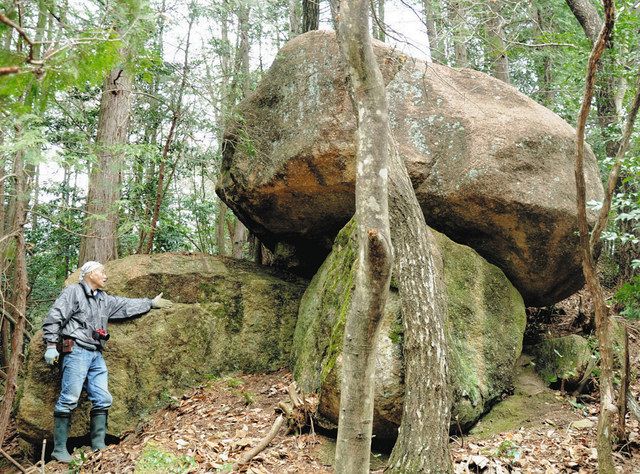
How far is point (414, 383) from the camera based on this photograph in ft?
16.4

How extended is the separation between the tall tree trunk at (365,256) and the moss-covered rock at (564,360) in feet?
14.6

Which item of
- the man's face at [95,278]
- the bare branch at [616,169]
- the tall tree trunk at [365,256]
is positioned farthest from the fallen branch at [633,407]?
the man's face at [95,278]

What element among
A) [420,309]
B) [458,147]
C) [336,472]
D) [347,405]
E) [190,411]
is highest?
[458,147]

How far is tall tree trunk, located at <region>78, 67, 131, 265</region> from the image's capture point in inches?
349

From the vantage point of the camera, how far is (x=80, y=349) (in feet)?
20.9

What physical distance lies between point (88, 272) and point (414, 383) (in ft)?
14.3

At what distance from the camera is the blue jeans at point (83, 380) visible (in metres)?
6.20

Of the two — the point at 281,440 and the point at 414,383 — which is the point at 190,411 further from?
the point at 414,383

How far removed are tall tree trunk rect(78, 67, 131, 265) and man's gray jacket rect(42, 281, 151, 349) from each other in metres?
2.18

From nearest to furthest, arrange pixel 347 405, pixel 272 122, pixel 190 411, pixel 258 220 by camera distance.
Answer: pixel 347 405 < pixel 190 411 < pixel 272 122 < pixel 258 220

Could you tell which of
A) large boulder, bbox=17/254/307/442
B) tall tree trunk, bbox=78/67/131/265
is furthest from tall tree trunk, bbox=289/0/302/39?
large boulder, bbox=17/254/307/442

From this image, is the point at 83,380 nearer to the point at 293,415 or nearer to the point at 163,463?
the point at 163,463

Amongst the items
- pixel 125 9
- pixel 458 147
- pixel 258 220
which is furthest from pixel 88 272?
pixel 458 147

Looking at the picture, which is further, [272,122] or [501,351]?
[272,122]
